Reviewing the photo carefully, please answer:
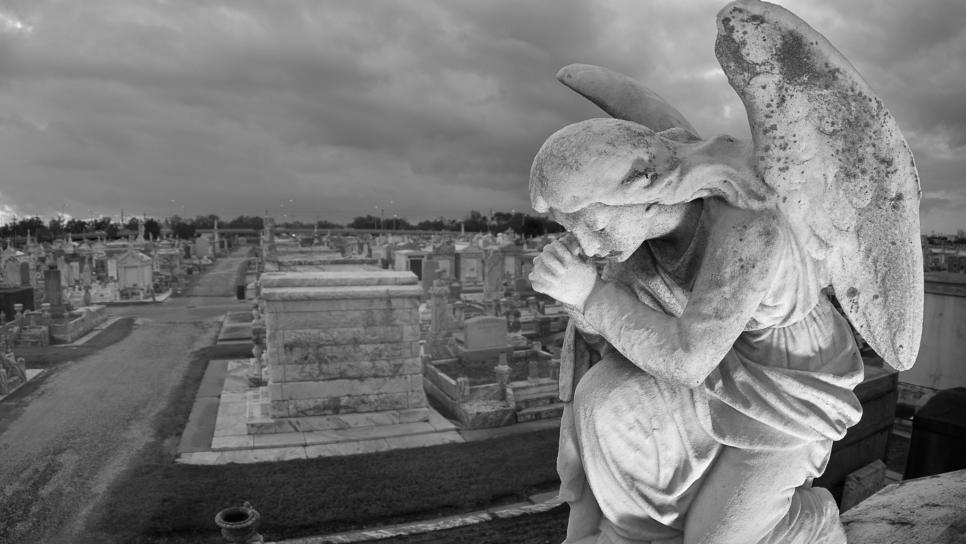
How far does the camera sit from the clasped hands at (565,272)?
1.78 meters

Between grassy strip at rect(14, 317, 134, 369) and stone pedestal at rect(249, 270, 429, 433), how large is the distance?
6908 millimetres

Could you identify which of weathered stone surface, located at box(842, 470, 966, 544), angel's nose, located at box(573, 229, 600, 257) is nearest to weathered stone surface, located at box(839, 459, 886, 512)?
weathered stone surface, located at box(842, 470, 966, 544)

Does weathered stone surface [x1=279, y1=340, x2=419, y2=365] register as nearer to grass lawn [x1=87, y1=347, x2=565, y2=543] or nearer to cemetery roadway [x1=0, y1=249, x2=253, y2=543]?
grass lawn [x1=87, y1=347, x2=565, y2=543]

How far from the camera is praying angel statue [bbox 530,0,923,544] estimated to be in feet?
5.25

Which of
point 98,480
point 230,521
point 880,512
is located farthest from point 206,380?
point 880,512

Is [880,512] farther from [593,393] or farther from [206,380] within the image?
[206,380]

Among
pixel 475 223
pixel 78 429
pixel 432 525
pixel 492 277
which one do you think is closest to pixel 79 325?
pixel 78 429

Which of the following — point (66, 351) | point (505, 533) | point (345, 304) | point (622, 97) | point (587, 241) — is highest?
point (622, 97)

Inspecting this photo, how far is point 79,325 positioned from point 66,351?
175 cm

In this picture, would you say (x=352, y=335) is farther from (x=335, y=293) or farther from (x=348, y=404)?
(x=348, y=404)

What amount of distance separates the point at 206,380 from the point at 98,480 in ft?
13.6

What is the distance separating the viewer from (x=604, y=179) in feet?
5.18

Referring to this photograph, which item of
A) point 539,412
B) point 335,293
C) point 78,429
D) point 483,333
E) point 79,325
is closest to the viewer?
point 335,293

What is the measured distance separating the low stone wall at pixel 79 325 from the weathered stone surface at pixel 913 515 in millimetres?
15964
